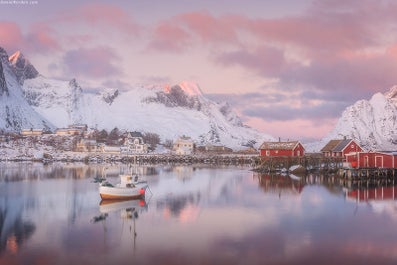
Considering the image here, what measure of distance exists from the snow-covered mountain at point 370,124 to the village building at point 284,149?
77.7 m

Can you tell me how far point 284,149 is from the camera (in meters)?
78.9

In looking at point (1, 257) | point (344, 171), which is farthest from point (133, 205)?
point (344, 171)

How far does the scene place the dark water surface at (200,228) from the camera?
20484mm

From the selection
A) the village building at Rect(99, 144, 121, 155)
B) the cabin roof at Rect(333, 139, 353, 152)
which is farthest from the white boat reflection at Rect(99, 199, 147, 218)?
the village building at Rect(99, 144, 121, 155)

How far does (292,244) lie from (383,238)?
5407 mm

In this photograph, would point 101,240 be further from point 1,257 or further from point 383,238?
point 383,238

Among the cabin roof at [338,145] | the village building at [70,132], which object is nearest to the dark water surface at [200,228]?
the cabin roof at [338,145]

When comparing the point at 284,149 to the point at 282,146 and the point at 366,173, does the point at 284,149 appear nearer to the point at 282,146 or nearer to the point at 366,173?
the point at 282,146

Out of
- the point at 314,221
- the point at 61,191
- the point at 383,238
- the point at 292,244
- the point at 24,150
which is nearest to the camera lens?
the point at 292,244

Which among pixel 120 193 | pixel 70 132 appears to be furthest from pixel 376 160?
pixel 70 132

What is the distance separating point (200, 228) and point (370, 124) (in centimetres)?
15377

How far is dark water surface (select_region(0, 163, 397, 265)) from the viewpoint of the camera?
806 inches

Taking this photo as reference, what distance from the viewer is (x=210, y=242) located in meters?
23.0

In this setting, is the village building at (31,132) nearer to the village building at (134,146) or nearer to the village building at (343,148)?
the village building at (134,146)
